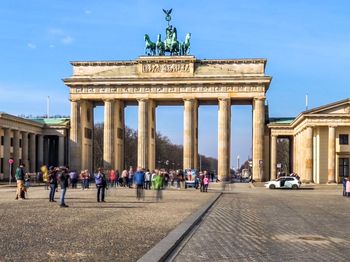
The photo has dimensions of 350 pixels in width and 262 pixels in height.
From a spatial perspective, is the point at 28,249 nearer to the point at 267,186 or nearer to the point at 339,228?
the point at 339,228

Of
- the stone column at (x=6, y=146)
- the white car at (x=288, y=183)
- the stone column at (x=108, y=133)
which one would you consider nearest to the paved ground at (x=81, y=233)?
the white car at (x=288, y=183)

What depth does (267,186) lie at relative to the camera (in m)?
68.9

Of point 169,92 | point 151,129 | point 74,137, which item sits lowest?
point 74,137

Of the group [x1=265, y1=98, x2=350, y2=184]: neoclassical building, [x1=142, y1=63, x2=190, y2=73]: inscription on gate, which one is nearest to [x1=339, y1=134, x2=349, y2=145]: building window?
[x1=265, y1=98, x2=350, y2=184]: neoclassical building

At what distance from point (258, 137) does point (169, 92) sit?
14219mm

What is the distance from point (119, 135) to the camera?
95.8 metres

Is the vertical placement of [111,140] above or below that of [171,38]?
below

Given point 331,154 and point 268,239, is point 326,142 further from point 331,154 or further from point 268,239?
point 268,239

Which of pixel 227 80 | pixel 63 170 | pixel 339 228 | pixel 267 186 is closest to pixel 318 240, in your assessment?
pixel 339 228

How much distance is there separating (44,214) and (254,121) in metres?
69.4

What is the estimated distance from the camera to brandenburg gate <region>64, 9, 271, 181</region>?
8862cm

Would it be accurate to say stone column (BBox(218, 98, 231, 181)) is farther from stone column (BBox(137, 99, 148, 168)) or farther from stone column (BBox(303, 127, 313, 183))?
stone column (BBox(303, 127, 313, 183))

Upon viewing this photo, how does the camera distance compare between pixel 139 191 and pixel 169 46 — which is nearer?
pixel 139 191

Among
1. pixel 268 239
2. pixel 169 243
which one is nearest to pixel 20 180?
pixel 268 239
